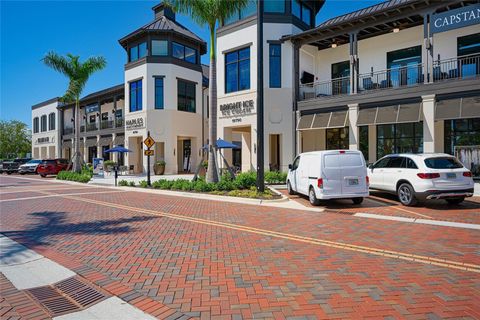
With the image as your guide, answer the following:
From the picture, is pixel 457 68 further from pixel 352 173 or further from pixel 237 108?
pixel 237 108

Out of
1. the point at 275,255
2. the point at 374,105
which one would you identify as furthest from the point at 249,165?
the point at 275,255

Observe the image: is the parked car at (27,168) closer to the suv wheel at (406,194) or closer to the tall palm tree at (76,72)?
the tall palm tree at (76,72)

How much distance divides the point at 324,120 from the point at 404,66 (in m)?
5.36

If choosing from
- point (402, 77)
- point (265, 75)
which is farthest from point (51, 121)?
point (402, 77)

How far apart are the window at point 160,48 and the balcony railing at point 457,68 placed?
23.5 m

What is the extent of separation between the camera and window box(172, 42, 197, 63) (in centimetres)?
3245

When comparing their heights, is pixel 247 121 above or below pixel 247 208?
above

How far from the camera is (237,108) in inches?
910

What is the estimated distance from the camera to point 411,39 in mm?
19625

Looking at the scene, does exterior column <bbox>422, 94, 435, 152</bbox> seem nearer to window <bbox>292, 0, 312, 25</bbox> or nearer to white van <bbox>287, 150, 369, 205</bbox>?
white van <bbox>287, 150, 369, 205</bbox>

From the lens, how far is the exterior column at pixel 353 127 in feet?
62.4

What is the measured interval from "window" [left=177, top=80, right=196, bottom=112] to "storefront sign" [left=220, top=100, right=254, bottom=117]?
10415 mm

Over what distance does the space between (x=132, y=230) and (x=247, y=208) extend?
14.7ft

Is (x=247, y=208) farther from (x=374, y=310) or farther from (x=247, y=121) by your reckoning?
(x=247, y=121)
